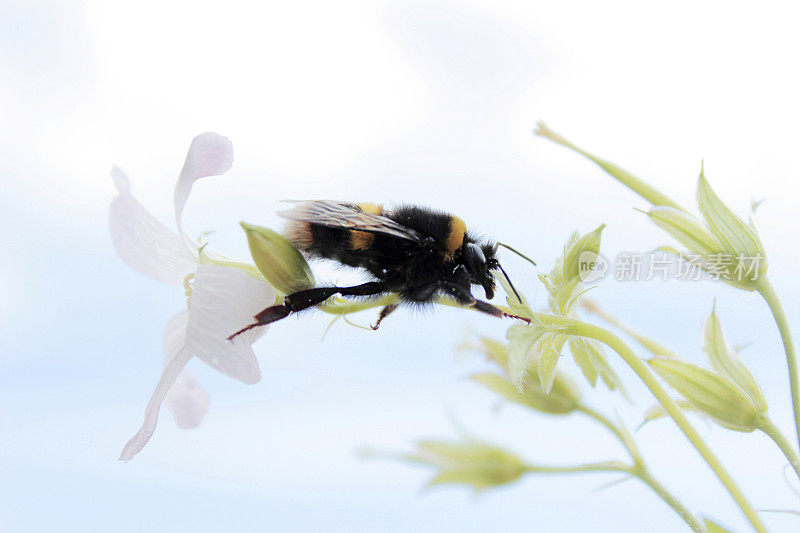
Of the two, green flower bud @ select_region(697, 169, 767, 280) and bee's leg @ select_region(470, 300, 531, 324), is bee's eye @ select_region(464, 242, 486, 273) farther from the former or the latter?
green flower bud @ select_region(697, 169, 767, 280)

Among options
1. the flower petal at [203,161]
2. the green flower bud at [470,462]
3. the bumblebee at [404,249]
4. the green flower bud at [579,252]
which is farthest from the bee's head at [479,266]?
the green flower bud at [470,462]

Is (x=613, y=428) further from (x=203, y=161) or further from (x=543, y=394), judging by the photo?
(x=203, y=161)

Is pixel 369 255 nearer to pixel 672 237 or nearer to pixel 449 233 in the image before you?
pixel 449 233

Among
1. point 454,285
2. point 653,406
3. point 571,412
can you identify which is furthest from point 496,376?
point 454,285

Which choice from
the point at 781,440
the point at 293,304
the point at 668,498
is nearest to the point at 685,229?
the point at 781,440

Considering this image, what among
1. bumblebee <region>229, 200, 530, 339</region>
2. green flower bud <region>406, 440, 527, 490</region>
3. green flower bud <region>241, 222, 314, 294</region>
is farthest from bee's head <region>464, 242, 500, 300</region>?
green flower bud <region>406, 440, 527, 490</region>
